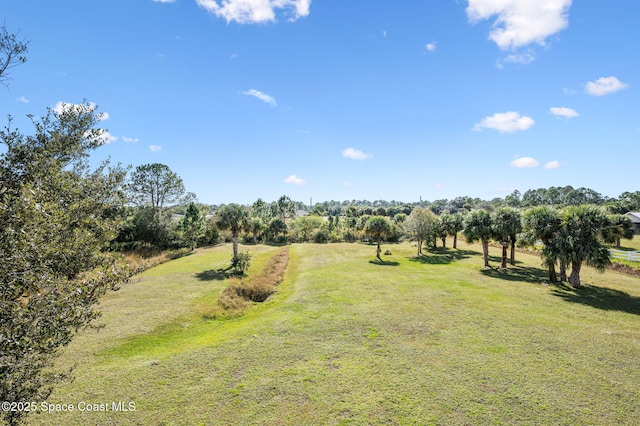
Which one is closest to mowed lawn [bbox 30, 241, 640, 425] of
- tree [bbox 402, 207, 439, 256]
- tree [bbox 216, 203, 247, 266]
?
tree [bbox 216, 203, 247, 266]

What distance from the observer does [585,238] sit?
18828mm

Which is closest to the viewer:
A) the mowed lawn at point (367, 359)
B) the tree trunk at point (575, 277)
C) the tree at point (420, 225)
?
the mowed lawn at point (367, 359)

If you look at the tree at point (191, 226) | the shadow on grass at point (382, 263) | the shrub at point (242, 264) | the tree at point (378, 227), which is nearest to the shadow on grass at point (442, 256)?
the shadow on grass at point (382, 263)

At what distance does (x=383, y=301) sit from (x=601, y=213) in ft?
53.6

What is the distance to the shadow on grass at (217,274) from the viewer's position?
2281cm

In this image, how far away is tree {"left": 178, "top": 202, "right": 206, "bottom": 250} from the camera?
142 ft

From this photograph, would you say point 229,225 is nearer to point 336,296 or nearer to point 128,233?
point 336,296

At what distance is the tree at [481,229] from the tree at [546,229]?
531 cm

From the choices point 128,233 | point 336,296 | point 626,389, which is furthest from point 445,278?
point 128,233

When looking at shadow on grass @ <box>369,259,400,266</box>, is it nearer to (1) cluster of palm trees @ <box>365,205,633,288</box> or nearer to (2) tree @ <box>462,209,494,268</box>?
(2) tree @ <box>462,209,494,268</box>

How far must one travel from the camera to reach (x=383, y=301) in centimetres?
1683

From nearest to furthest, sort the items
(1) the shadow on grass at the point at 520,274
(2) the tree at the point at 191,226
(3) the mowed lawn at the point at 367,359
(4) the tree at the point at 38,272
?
(4) the tree at the point at 38,272
(3) the mowed lawn at the point at 367,359
(1) the shadow on grass at the point at 520,274
(2) the tree at the point at 191,226

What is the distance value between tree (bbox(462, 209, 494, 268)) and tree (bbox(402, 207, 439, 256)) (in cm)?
927

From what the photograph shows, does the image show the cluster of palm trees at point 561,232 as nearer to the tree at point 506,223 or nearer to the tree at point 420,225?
the tree at point 506,223
